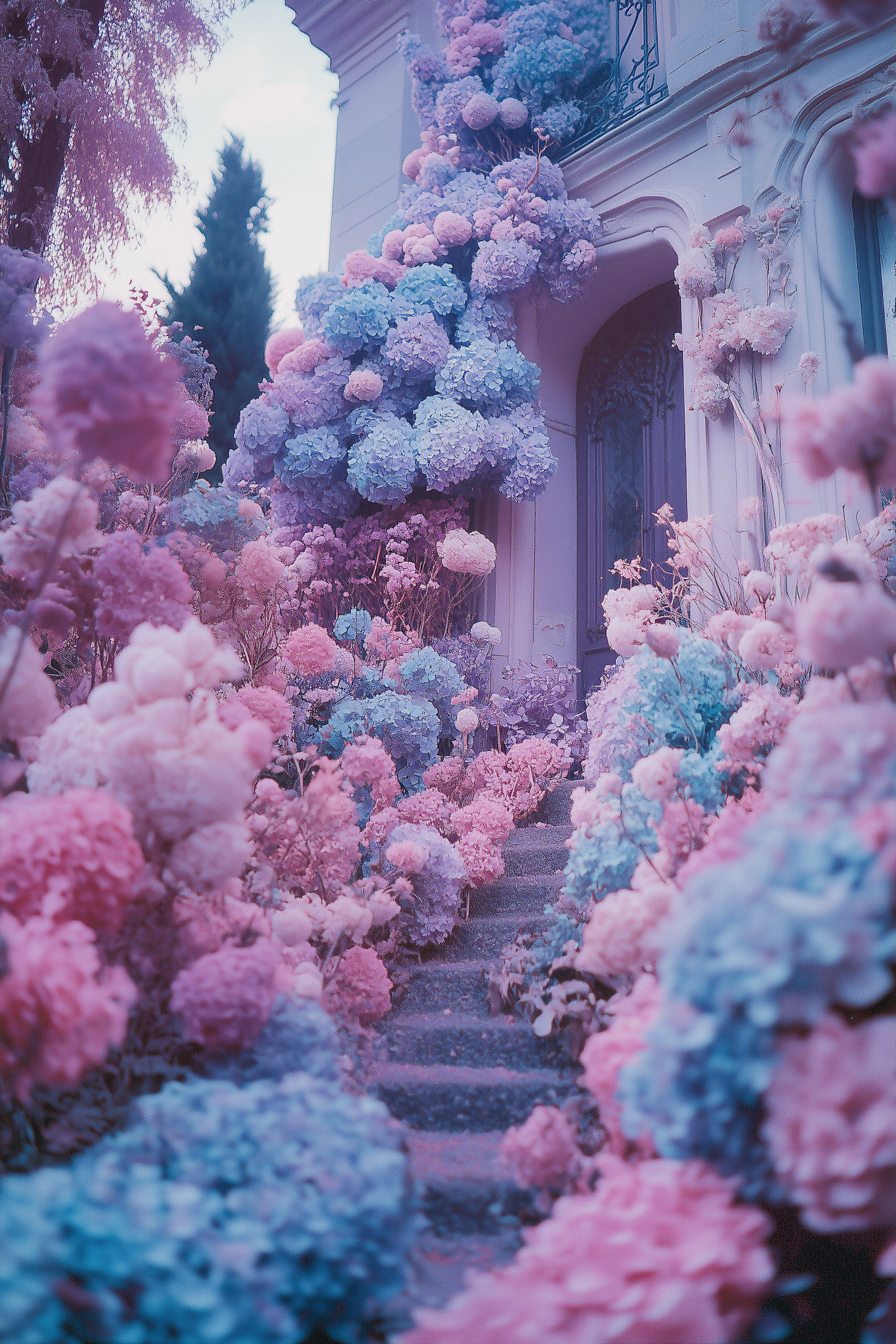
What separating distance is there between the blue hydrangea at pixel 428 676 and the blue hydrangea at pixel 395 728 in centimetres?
16

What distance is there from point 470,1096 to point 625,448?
14.0ft

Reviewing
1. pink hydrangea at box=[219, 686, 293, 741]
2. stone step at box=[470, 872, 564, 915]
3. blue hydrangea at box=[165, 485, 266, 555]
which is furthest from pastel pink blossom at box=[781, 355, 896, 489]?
stone step at box=[470, 872, 564, 915]

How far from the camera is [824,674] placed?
8.29 feet

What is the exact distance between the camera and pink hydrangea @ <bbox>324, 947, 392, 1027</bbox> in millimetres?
2209

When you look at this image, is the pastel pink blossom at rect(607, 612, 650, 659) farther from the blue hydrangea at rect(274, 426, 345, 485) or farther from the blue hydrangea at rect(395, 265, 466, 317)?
the blue hydrangea at rect(395, 265, 466, 317)

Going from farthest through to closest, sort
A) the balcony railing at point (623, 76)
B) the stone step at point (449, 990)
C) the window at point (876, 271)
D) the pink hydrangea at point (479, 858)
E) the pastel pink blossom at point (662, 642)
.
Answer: the balcony railing at point (623, 76) < the window at point (876, 271) < the pink hydrangea at point (479, 858) < the stone step at point (449, 990) < the pastel pink blossom at point (662, 642)

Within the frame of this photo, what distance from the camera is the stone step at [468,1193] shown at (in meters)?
1.53

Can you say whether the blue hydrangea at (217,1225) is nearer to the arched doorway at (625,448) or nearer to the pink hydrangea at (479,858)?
the pink hydrangea at (479,858)

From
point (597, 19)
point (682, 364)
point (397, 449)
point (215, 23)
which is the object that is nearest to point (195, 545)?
point (397, 449)

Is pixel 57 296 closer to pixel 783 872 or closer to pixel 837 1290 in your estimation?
pixel 783 872

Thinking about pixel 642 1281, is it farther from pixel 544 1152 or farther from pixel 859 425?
pixel 859 425

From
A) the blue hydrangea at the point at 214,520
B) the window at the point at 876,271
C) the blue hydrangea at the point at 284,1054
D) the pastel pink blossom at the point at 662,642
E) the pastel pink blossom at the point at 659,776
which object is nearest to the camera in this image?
the blue hydrangea at the point at 284,1054

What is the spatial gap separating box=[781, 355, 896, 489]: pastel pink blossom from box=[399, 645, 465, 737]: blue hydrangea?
→ 2770 mm

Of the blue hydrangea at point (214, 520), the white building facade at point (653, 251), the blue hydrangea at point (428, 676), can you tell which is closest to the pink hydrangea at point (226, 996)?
the blue hydrangea at point (214, 520)
